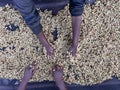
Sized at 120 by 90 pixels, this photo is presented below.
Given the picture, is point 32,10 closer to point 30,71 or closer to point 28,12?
point 28,12

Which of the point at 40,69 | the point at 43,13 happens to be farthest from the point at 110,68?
the point at 43,13

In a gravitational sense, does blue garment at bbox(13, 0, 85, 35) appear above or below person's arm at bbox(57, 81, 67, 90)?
above

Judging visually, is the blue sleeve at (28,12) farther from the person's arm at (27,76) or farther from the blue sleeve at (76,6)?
the person's arm at (27,76)

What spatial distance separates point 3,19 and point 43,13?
11.2 inches

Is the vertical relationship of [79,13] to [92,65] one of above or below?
above

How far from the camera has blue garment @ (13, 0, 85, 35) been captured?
1.53 metres

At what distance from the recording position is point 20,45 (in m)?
2.01

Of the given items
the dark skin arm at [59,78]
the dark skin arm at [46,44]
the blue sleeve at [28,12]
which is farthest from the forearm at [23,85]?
the blue sleeve at [28,12]

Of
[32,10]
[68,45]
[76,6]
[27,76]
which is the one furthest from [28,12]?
[27,76]

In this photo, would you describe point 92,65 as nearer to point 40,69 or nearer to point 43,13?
point 40,69

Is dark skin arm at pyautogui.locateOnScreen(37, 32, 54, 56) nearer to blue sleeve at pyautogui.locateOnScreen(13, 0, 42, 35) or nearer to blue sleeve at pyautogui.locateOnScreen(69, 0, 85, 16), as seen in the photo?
blue sleeve at pyautogui.locateOnScreen(13, 0, 42, 35)

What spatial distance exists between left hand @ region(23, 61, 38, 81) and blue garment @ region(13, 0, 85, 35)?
1.51ft

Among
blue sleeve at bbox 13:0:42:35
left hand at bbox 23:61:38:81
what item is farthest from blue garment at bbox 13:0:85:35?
left hand at bbox 23:61:38:81

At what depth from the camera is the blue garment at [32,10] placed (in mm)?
1533
